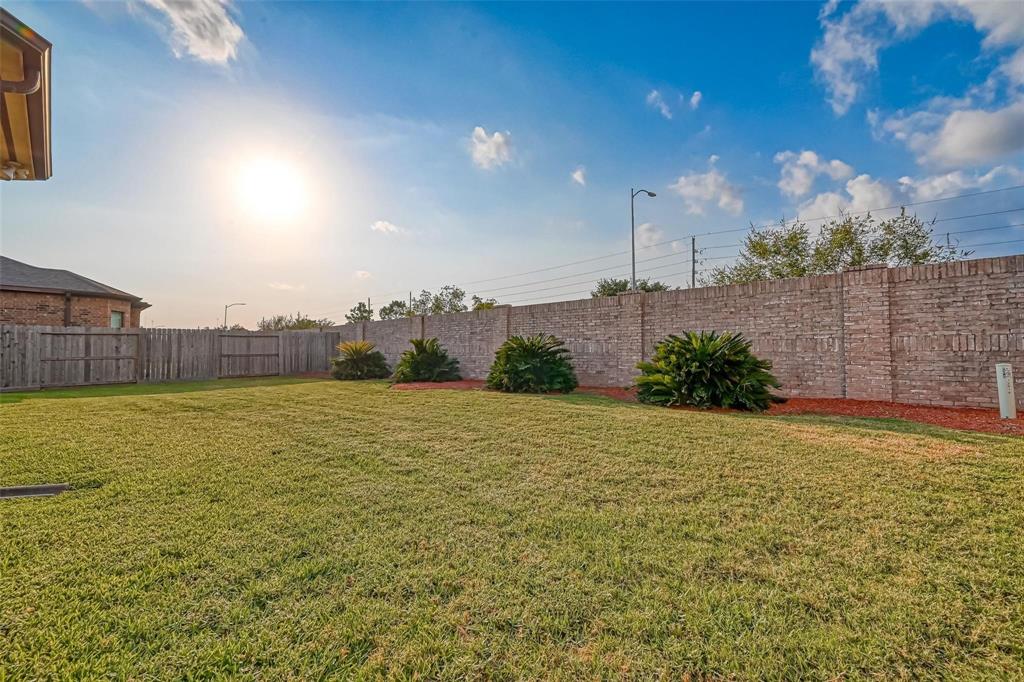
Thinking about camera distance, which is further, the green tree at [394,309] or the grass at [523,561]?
the green tree at [394,309]

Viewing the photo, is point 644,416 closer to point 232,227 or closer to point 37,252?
point 232,227

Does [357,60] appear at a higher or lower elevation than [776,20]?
lower

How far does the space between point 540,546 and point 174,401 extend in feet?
25.4

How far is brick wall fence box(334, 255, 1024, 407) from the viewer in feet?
16.3

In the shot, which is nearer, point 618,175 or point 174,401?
point 174,401

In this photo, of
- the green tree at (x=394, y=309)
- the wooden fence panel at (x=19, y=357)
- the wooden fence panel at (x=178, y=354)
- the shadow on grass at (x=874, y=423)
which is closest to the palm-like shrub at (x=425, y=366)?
the shadow on grass at (x=874, y=423)

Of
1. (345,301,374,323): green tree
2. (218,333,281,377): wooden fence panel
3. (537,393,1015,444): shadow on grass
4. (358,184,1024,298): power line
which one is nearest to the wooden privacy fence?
(218,333,281,377): wooden fence panel

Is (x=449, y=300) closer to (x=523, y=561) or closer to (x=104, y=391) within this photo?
(x=104, y=391)

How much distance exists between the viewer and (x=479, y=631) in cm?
141

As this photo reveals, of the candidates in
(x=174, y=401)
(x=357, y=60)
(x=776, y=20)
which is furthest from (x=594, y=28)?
(x=174, y=401)

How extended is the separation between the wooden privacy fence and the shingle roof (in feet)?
14.7

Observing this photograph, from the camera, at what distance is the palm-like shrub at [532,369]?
323 inches

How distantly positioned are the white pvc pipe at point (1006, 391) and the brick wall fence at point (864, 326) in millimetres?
503

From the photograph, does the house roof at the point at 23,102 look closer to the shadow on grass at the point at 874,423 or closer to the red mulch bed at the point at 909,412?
the shadow on grass at the point at 874,423
